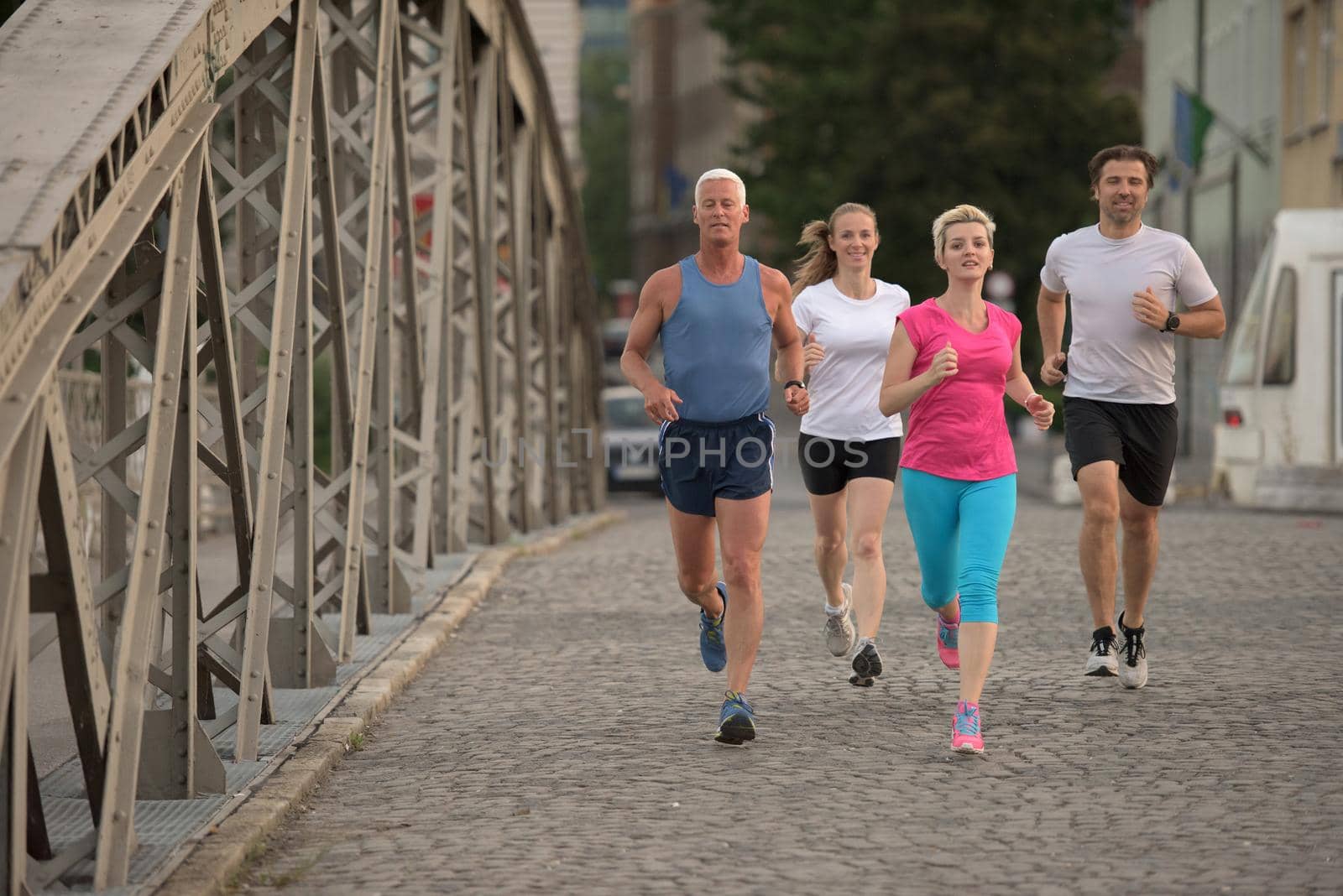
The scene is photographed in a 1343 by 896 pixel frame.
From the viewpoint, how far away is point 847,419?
10312 mm

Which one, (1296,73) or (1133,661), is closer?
(1133,661)

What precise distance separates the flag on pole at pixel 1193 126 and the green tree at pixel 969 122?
1100cm

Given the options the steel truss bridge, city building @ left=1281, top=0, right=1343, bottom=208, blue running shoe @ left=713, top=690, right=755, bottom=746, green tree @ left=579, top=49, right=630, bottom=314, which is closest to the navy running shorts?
blue running shoe @ left=713, top=690, right=755, bottom=746

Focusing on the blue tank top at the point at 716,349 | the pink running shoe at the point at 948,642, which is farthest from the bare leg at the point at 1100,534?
the blue tank top at the point at 716,349

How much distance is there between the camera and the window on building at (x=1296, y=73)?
36562 millimetres

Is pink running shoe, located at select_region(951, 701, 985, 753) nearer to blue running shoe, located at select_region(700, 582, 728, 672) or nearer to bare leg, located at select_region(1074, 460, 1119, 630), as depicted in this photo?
blue running shoe, located at select_region(700, 582, 728, 672)

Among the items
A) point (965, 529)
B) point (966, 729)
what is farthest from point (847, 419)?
point (966, 729)

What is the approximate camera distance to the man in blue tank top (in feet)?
27.7

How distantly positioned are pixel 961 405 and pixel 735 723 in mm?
1334

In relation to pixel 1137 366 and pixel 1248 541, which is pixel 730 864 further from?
pixel 1248 541

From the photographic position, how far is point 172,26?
21.7ft

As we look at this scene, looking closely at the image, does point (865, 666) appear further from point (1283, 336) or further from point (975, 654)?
point (1283, 336)

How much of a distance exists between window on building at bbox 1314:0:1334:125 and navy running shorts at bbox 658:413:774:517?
1090 inches

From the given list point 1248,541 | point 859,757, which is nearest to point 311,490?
point 859,757
